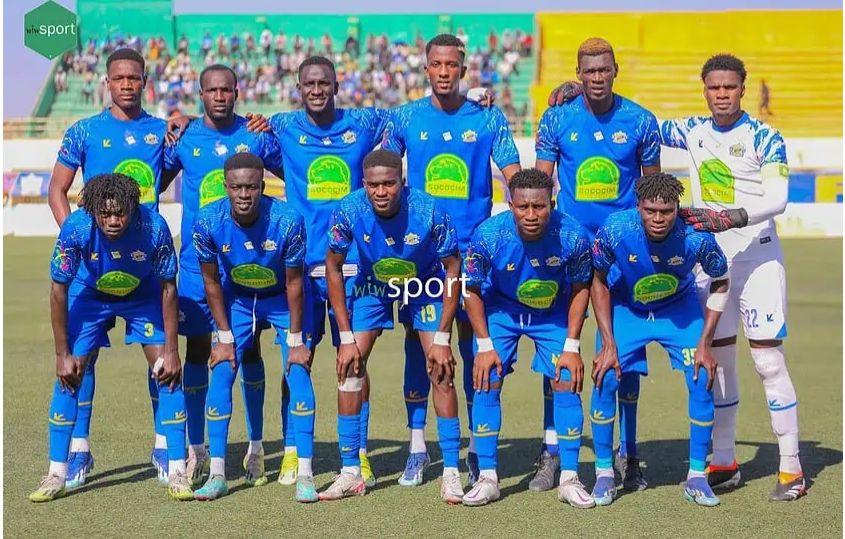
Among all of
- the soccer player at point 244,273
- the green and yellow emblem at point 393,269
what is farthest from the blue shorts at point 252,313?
the green and yellow emblem at point 393,269

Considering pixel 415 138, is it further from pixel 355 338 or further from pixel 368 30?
pixel 368 30

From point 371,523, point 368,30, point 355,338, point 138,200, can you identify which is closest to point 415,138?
point 355,338

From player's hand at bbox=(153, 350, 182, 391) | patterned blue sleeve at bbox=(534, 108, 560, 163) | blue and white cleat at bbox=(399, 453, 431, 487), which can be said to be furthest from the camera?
patterned blue sleeve at bbox=(534, 108, 560, 163)

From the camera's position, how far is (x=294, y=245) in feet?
20.2

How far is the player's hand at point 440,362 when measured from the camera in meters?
6.18

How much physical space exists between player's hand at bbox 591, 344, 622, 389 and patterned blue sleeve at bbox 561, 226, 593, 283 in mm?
412

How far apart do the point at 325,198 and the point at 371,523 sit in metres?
2.06

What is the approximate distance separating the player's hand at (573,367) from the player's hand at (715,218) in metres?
0.97

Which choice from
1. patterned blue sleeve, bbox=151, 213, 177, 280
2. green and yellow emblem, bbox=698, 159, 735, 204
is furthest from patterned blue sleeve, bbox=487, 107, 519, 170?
patterned blue sleeve, bbox=151, 213, 177, 280

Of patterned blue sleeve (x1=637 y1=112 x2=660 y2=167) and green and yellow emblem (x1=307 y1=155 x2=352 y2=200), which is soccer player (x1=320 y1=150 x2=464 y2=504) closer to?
green and yellow emblem (x1=307 y1=155 x2=352 y2=200)

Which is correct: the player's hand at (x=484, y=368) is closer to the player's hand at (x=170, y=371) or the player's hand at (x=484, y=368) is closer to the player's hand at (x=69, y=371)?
the player's hand at (x=170, y=371)

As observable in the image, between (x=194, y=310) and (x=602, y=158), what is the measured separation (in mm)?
2591

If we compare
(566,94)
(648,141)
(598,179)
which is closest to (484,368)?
(598,179)

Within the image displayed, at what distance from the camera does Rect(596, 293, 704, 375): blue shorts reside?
623cm
